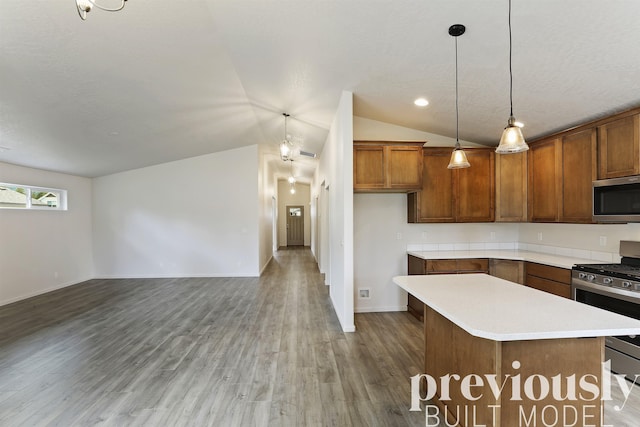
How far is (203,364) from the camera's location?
114 inches

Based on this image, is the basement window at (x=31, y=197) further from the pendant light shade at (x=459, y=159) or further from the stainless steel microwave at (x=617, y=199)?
the stainless steel microwave at (x=617, y=199)

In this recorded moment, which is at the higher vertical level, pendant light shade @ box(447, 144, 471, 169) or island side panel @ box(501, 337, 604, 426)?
pendant light shade @ box(447, 144, 471, 169)

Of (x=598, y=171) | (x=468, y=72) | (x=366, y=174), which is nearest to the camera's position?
(x=468, y=72)

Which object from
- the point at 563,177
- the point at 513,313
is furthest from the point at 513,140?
the point at 563,177

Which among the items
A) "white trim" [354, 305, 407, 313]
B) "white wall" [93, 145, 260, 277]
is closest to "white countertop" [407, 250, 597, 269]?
"white trim" [354, 305, 407, 313]

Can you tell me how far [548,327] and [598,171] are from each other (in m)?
2.54

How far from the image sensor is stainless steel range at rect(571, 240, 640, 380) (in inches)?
96.0

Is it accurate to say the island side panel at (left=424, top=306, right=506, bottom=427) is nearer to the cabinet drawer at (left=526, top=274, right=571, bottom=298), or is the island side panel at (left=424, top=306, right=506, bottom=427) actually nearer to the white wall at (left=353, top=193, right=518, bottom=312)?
the cabinet drawer at (left=526, top=274, right=571, bottom=298)

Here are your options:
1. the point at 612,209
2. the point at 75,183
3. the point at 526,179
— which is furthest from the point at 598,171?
the point at 75,183

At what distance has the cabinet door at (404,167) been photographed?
3.99 meters

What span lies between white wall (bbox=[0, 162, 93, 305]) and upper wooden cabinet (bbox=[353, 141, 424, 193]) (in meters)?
5.97

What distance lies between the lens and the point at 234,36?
271cm

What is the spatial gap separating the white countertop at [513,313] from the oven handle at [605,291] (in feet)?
3.75

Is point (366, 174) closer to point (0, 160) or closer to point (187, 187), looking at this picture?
point (187, 187)
